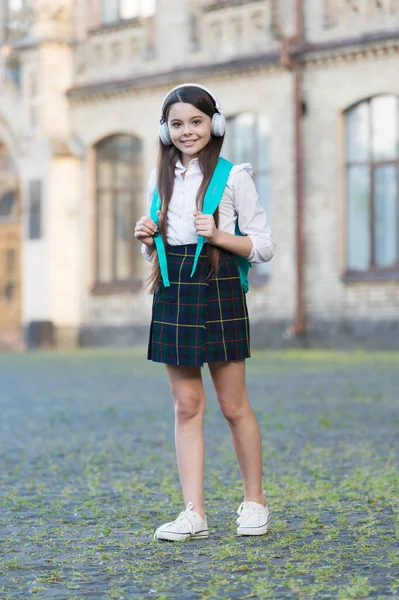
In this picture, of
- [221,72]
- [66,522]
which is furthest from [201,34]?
[66,522]

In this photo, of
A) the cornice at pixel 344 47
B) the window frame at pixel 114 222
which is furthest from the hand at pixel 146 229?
the window frame at pixel 114 222

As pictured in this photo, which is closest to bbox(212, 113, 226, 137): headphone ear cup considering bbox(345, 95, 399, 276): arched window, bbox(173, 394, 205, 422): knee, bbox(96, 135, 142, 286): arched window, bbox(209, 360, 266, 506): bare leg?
bbox(209, 360, 266, 506): bare leg

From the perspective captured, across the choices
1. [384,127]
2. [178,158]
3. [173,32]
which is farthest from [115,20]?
[178,158]

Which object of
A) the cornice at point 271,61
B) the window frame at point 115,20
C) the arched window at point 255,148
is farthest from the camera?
the window frame at point 115,20

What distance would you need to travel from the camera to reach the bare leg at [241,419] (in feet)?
19.9

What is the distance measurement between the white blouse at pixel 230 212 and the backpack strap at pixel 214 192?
3 centimetres

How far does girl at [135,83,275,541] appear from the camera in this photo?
595 cm

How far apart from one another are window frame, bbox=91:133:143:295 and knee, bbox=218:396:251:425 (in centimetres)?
2191

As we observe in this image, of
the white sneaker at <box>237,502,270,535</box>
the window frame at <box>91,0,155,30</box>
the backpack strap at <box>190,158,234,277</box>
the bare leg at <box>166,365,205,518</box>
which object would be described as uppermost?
the window frame at <box>91,0,155,30</box>

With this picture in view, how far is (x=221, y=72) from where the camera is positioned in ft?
86.0

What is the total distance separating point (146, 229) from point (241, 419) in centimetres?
86

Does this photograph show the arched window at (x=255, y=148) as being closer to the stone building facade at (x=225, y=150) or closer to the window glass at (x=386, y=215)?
the stone building facade at (x=225, y=150)

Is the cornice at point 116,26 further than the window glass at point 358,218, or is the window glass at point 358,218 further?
the cornice at point 116,26

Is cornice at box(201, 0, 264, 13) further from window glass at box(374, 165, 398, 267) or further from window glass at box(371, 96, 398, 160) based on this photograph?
window glass at box(374, 165, 398, 267)
